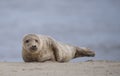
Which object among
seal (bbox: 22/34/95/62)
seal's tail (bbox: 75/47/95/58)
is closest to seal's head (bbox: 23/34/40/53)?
seal (bbox: 22/34/95/62)

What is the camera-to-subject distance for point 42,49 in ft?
48.5

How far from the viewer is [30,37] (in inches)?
569

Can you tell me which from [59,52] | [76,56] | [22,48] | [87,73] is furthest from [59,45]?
[87,73]

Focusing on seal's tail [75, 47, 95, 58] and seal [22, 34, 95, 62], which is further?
seal's tail [75, 47, 95, 58]

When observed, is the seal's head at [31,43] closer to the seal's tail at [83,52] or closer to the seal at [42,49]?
the seal at [42,49]

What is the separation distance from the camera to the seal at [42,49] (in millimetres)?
14367

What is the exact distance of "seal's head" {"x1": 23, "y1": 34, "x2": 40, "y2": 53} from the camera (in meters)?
14.2

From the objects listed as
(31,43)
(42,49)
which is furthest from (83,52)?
(31,43)

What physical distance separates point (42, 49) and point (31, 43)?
725 mm

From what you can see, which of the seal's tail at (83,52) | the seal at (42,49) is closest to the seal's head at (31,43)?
the seal at (42,49)

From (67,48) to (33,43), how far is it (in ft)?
9.80

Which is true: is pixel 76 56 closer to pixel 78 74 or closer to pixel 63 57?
pixel 63 57

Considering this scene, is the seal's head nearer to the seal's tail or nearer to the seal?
the seal

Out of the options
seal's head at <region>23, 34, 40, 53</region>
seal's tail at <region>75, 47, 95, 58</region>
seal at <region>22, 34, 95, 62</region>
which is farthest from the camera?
seal's tail at <region>75, 47, 95, 58</region>
